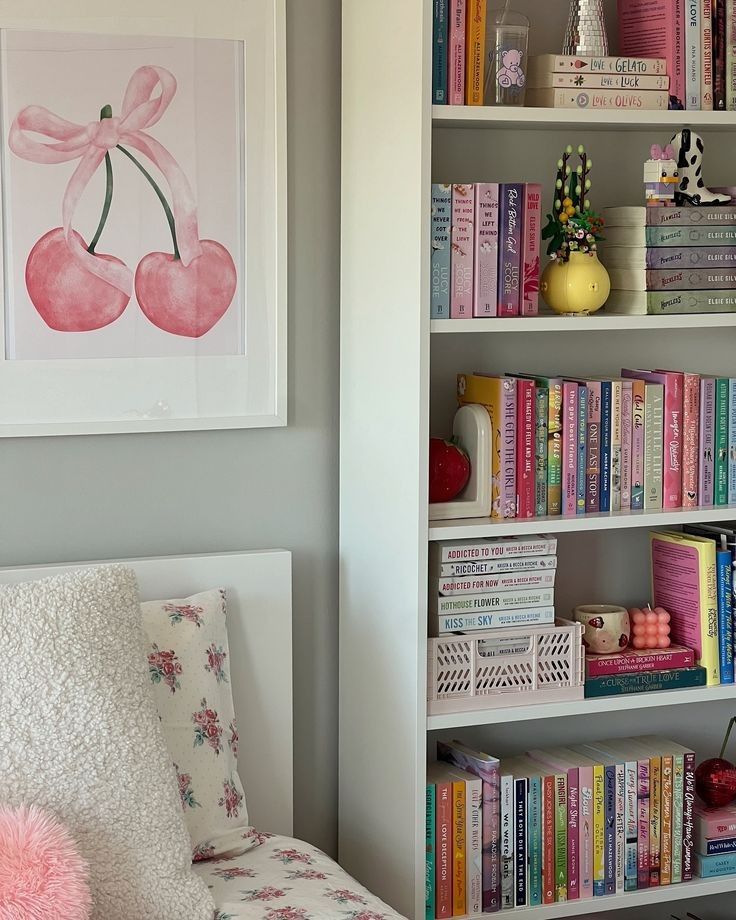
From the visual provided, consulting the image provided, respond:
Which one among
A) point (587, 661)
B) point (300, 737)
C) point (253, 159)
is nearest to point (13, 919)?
point (300, 737)

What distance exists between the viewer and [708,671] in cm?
235

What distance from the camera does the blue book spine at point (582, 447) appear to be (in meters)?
2.24

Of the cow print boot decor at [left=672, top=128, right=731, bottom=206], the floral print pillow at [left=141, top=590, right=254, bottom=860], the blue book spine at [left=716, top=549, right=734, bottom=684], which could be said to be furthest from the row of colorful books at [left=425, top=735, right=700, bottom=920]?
the cow print boot decor at [left=672, top=128, right=731, bottom=206]

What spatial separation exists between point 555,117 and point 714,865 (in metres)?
1.40

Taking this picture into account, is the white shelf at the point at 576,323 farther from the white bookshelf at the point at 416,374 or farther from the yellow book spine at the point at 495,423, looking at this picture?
the yellow book spine at the point at 495,423

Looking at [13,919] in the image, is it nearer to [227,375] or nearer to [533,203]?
[227,375]

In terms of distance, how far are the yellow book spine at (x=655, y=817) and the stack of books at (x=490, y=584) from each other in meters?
0.36

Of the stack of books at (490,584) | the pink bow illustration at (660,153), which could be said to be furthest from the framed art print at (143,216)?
the pink bow illustration at (660,153)

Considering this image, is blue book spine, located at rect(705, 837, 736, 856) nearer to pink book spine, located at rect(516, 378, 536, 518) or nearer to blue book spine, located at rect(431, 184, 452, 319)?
pink book spine, located at rect(516, 378, 536, 518)

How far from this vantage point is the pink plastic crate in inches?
84.9

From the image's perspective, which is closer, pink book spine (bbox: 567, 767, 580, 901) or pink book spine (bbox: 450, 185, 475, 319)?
pink book spine (bbox: 450, 185, 475, 319)

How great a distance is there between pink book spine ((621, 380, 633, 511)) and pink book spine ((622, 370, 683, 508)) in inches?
2.9

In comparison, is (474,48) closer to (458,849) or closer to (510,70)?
(510,70)

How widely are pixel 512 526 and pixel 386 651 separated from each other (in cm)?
31
